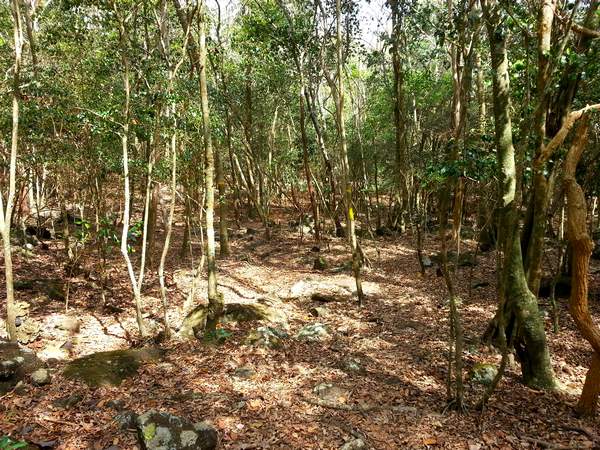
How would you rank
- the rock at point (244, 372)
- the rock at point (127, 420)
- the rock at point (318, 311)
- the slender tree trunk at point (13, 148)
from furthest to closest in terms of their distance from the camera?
the rock at point (318, 311), the rock at point (244, 372), the slender tree trunk at point (13, 148), the rock at point (127, 420)

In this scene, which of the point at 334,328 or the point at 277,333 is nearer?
the point at 277,333

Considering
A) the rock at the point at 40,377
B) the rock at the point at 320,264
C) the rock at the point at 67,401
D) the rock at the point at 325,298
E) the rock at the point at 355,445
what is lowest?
the rock at the point at 355,445

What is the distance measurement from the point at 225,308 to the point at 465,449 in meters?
6.05

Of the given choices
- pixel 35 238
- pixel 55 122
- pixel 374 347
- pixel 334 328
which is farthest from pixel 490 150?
pixel 35 238

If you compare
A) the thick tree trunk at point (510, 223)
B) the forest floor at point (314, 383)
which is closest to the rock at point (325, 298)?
the forest floor at point (314, 383)

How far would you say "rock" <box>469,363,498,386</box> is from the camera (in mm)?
6555

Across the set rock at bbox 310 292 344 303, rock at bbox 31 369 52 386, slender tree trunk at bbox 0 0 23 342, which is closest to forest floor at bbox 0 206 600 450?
rock at bbox 31 369 52 386

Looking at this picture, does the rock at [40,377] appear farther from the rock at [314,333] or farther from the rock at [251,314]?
the rock at [314,333]

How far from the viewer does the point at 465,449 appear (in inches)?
196

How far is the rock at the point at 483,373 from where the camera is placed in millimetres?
6555

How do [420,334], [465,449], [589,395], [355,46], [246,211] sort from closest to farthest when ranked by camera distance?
[465,449], [589,395], [420,334], [355,46], [246,211]

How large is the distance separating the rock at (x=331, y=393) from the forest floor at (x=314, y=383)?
0.18 feet

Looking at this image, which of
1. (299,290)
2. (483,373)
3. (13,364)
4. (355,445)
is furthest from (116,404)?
(299,290)

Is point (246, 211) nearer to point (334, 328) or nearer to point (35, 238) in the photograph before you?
point (35, 238)
